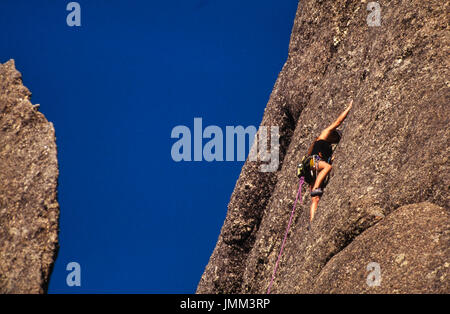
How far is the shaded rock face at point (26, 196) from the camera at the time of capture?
13336 millimetres

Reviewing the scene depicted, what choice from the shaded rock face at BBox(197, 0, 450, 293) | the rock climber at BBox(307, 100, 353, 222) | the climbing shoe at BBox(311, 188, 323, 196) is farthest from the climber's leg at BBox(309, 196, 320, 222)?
the shaded rock face at BBox(197, 0, 450, 293)

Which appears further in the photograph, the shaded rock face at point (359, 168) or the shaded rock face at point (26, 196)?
the shaded rock face at point (26, 196)

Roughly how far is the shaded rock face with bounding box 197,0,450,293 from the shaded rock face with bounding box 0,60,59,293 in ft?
21.1

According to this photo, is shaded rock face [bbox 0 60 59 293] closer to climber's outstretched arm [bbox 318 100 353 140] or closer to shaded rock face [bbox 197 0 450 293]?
shaded rock face [bbox 197 0 450 293]

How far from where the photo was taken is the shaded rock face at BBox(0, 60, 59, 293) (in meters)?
13.3

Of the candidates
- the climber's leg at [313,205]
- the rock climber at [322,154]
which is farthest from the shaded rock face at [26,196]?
the rock climber at [322,154]

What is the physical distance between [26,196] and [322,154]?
→ 362 inches

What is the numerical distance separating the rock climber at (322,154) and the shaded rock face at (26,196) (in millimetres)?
7750

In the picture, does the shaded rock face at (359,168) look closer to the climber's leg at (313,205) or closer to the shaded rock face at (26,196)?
the climber's leg at (313,205)

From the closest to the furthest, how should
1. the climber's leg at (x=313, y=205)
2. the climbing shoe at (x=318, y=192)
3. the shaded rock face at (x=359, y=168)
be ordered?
the shaded rock face at (x=359, y=168), the climber's leg at (x=313, y=205), the climbing shoe at (x=318, y=192)

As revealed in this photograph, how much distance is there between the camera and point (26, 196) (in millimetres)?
14375

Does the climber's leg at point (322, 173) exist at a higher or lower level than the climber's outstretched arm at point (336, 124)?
lower
